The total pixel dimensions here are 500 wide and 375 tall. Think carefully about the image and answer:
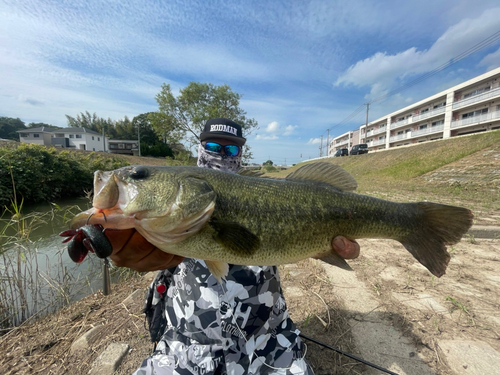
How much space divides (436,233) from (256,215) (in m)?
1.60

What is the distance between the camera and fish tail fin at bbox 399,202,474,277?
200cm

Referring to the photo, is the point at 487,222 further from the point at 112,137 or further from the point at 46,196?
the point at 112,137

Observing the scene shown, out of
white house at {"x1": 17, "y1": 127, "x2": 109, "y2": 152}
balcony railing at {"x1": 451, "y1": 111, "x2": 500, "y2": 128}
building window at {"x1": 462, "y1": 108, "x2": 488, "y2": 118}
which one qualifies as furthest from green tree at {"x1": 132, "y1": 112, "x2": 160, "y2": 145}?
building window at {"x1": 462, "y1": 108, "x2": 488, "y2": 118}

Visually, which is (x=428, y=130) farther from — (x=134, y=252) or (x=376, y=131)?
(x=134, y=252)

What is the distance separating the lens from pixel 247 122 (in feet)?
86.1

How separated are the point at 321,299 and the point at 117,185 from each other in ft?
9.56

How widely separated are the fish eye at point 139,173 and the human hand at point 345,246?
5.27 ft

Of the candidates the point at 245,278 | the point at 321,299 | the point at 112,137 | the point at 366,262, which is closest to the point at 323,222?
the point at 245,278

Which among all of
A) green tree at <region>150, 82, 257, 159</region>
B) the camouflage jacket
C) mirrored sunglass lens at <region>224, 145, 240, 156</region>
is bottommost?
the camouflage jacket

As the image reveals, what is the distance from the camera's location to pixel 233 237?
1739mm

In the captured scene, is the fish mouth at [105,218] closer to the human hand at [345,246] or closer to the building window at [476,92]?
the human hand at [345,246]

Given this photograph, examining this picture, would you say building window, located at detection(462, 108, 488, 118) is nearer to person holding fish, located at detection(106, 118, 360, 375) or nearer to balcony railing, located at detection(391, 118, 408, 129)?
balcony railing, located at detection(391, 118, 408, 129)

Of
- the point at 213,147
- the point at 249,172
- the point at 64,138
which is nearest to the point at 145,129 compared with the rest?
the point at 64,138

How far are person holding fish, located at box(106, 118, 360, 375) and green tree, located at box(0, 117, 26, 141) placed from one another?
93.2m
